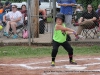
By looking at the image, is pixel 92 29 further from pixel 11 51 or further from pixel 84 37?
pixel 11 51

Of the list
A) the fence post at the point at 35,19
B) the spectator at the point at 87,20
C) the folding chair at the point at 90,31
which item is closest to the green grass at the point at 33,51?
the spectator at the point at 87,20

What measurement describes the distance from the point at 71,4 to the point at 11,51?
10.3 feet

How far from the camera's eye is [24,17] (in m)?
14.9

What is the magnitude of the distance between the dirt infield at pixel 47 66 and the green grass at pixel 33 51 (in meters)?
0.93

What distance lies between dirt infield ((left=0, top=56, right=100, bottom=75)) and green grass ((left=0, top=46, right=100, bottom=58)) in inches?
36.7

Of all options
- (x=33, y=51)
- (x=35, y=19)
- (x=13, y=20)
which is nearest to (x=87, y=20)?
(x=35, y=19)

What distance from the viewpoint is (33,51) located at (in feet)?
38.2

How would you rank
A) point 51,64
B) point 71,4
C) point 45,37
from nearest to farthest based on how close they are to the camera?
point 51,64 < point 71,4 < point 45,37

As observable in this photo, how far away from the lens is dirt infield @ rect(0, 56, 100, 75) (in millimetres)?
8039

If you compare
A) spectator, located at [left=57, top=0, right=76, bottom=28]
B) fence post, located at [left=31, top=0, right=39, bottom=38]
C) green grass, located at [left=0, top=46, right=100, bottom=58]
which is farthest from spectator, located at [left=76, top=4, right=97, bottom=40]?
fence post, located at [left=31, top=0, right=39, bottom=38]

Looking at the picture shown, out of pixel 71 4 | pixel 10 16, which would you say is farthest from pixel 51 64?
pixel 10 16

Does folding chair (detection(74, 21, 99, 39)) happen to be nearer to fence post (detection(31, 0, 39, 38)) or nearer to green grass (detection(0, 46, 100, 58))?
green grass (detection(0, 46, 100, 58))

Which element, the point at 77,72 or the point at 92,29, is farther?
the point at 92,29

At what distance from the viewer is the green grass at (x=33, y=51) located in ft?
36.1
